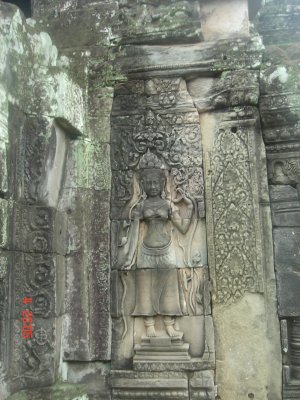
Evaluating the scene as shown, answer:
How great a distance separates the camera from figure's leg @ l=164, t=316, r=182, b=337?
16.2 feet

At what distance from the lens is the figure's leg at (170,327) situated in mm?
4930

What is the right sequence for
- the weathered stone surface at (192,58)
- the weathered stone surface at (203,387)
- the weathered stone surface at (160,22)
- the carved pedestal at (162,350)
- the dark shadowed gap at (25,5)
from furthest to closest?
1. the dark shadowed gap at (25,5)
2. the weathered stone surface at (160,22)
3. the weathered stone surface at (192,58)
4. the carved pedestal at (162,350)
5. the weathered stone surface at (203,387)

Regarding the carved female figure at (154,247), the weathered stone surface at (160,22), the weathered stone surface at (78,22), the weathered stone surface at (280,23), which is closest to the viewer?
the carved female figure at (154,247)

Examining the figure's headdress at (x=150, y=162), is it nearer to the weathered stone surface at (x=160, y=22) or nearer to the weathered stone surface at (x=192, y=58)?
the weathered stone surface at (x=192, y=58)

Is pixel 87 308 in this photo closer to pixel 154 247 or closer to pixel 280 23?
pixel 154 247

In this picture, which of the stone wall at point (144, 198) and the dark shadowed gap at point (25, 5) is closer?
the stone wall at point (144, 198)

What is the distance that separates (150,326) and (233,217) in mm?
1455

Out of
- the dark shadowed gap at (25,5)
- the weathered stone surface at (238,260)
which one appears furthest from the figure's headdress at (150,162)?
the dark shadowed gap at (25,5)

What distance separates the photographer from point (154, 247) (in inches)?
200

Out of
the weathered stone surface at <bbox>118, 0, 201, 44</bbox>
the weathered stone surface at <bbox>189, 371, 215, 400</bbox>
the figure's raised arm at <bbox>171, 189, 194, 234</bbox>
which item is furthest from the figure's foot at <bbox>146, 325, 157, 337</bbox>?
the weathered stone surface at <bbox>118, 0, 201, 44</bbox>

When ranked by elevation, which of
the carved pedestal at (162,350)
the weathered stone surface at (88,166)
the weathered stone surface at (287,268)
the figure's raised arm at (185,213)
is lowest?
A: the carved pedestal at (162,350)

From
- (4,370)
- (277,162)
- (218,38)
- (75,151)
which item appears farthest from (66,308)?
(218,38)

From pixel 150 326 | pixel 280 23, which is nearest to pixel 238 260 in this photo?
pixel 150 326

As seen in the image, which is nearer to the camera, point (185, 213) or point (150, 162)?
point (185, 213)
